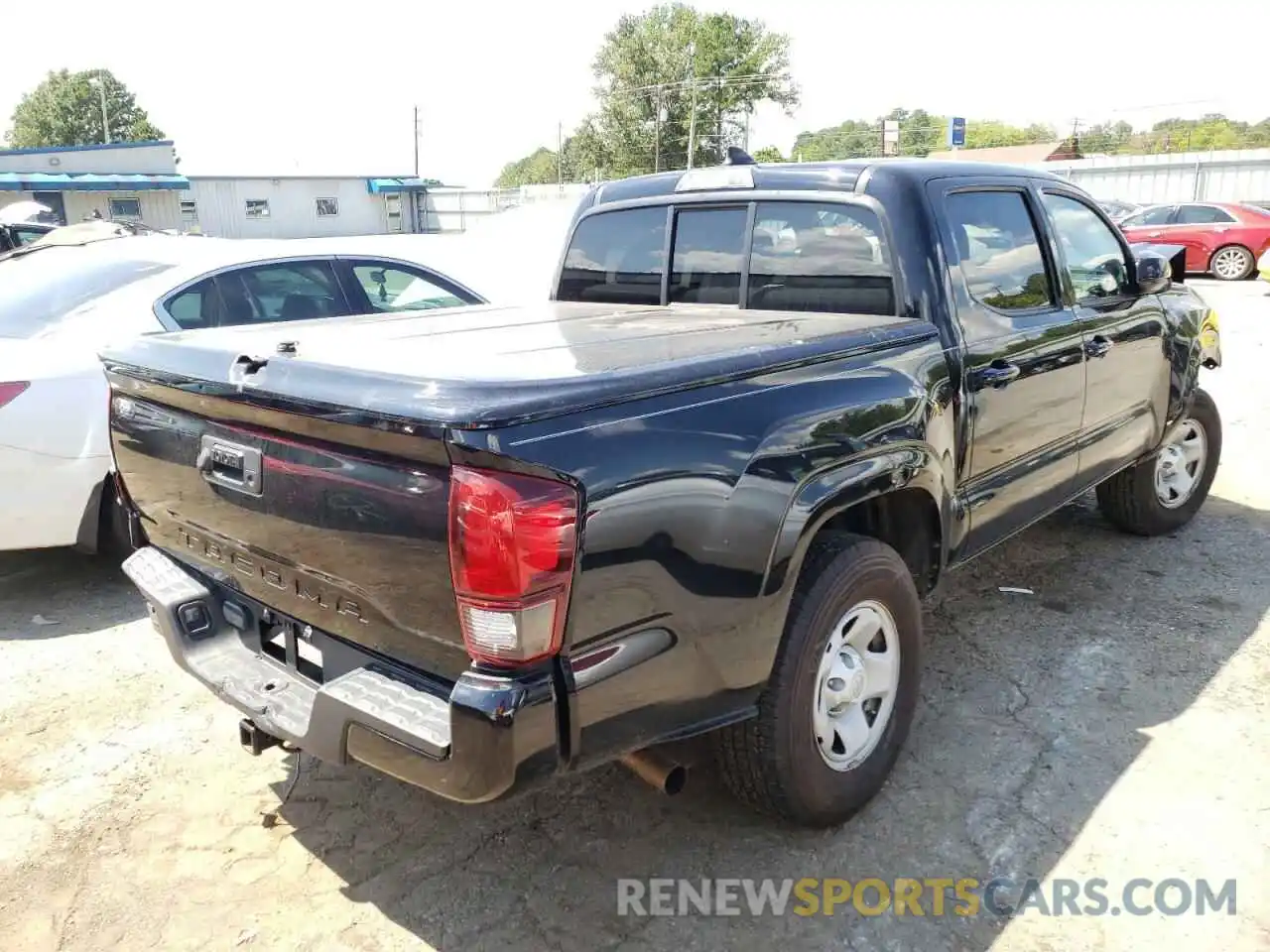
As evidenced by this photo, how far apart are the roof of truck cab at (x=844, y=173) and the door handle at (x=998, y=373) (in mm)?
685

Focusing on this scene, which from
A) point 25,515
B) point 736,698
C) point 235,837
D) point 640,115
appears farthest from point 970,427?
point 640,115

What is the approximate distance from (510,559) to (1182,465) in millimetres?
4653

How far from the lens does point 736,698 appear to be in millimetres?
2443

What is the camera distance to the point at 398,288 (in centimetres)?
591

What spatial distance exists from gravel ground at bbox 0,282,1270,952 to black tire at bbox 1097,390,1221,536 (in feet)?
3.37

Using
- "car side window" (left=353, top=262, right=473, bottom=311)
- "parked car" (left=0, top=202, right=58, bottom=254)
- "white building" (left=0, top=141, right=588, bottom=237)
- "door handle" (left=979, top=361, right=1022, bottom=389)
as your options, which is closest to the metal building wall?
"white building" (left=0, top=141, right=588, bottom=237)

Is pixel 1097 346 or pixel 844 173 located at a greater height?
pixel 844 173

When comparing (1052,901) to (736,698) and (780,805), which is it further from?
(736,698)

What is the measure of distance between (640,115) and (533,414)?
211ft

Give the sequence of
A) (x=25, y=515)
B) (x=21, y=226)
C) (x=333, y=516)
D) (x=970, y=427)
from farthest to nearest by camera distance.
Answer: (x=21, y=226) < (x=25, y=515) < (x=970, y=427) < (x=333, y=516)

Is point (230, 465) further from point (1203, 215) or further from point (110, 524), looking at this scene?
point (1203, 215)

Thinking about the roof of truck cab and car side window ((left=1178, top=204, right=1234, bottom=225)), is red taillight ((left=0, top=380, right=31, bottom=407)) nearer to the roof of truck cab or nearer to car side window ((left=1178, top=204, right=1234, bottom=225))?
the roof of truck cab

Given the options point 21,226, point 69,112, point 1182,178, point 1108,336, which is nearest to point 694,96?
point 1182,178

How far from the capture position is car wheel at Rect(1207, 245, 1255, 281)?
17.5 m
